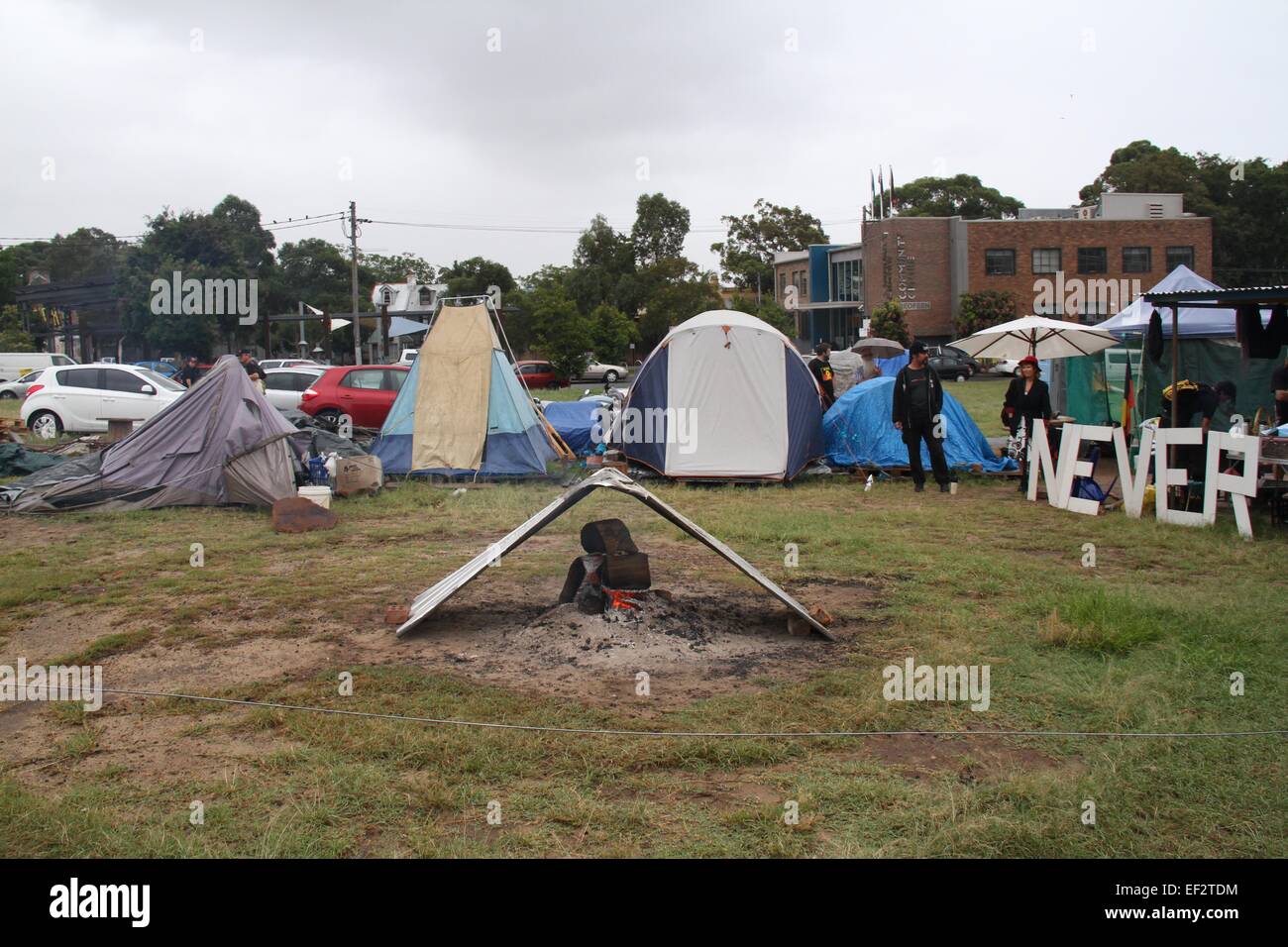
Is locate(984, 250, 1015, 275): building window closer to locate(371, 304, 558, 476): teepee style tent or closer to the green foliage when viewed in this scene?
the green foliage

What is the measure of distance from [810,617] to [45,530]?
8.68 meters

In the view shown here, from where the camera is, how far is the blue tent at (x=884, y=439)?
569 inches

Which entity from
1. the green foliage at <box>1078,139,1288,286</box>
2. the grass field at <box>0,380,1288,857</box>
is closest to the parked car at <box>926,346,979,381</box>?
the green foliage at <box>1078,139,1288,286</box>

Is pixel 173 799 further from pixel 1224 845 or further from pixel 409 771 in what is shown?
pixel 1224 845

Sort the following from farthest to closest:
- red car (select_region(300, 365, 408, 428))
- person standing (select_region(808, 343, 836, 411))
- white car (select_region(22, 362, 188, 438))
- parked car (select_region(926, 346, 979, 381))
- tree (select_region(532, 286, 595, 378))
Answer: parked car (select_region(926, 346, 979, 381)), tree (select_region(532, 286, 595, 378)), white car (select_region(22, 362, 188, 438)), red car (select_region(300, 365, 408, 428)), person standing (select_region(808, 343, 836, 411))

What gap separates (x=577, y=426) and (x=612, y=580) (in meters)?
8.98

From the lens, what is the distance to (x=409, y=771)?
460 centimetres

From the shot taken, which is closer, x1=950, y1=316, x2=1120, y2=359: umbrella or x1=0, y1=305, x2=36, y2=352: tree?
x1=950, y1=316, x2=1120, y2=359: umbrella

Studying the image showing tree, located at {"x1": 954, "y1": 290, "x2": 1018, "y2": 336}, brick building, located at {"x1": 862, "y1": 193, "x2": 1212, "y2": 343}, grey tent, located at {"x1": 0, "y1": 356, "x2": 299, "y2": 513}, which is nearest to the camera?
grey tent, located at {"x1": 0, "y1": 356, "x2": 299, "y2": 513}

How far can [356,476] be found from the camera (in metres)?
13.0

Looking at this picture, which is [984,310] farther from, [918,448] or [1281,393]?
[1281,393]

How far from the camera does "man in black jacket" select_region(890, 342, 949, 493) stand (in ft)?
43.3

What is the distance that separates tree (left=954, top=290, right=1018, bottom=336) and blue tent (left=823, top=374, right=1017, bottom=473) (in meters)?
33.0

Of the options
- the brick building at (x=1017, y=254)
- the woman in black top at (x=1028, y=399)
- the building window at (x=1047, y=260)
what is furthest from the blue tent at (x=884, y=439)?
the building window at (x=1047, y=260)
